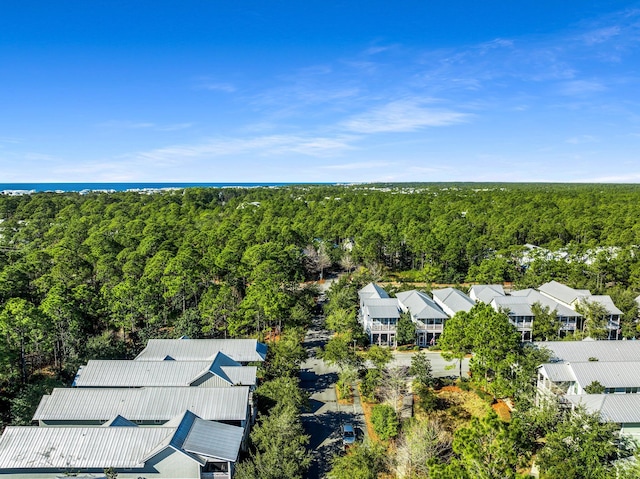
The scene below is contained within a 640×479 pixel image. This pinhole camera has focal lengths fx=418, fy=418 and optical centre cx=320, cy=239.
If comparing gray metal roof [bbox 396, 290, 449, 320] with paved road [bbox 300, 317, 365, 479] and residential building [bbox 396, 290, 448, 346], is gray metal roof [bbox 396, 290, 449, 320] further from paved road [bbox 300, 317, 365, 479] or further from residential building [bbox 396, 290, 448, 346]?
paved road [bbox 300, 317, 365, 479]

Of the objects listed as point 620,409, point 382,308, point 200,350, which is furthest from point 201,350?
point 620,409

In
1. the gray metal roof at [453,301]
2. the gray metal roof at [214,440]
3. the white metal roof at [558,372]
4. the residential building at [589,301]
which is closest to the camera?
the gray metal roof at [214,440]

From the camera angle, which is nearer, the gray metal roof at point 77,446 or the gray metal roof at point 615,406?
the gray metal roof at point 77,446

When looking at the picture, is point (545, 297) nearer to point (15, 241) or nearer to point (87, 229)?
point (87, 229)

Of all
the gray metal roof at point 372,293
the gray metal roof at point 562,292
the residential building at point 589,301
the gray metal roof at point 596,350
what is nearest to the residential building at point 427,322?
the gray metal roof at point 372,293

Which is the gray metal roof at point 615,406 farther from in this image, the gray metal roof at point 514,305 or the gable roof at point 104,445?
the gable roof at point 104,445

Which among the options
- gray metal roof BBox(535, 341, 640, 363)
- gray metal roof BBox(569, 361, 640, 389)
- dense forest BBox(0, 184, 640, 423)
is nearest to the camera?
gray metal roof BBox(569, 361, 640, 389)

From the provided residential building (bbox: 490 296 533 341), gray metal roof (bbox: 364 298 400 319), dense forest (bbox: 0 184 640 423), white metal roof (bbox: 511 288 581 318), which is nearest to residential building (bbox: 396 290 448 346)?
gray metal roof (bbox: 364 298 400 319)

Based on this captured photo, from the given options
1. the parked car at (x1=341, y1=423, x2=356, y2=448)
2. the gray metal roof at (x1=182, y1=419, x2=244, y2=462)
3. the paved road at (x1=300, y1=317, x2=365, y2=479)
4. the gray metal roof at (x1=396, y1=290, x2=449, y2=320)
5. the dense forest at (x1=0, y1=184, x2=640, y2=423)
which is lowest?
the paved road at (x1=300, y1=317, x2=365, y2=479)
